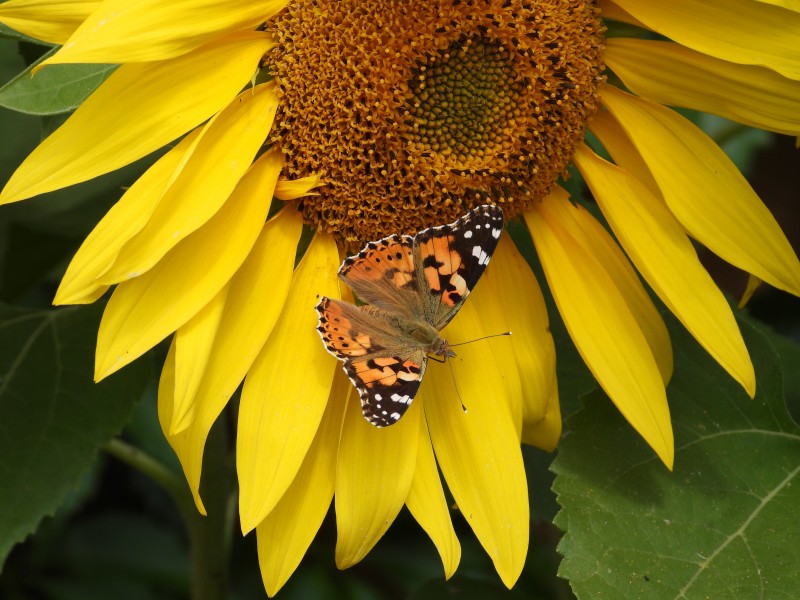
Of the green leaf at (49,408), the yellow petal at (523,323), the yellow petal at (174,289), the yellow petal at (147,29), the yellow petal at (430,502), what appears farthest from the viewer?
the green leaf at (49,408)

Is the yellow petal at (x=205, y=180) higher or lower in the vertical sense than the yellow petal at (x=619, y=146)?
higher

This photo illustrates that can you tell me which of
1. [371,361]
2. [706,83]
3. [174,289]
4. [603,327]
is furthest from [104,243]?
[706,83]

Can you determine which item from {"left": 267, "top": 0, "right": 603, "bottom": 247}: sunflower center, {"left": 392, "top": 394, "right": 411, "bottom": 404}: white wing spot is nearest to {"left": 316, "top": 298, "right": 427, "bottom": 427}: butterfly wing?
{"left": 392, "top": 394, "right": 411, "bottom": 404}: white wing spot

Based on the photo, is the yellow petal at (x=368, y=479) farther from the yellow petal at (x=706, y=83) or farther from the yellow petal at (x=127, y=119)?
the yellow petal at (x=706, y=83)

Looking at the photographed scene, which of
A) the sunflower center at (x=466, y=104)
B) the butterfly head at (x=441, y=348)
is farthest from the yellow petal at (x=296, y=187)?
the butterfly head at (x=441, y=348)

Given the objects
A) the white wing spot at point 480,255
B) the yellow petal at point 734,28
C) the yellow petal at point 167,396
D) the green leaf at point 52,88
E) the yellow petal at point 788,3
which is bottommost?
the yellow petal at point 167,396

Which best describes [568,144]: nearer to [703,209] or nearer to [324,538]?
[703,209]
